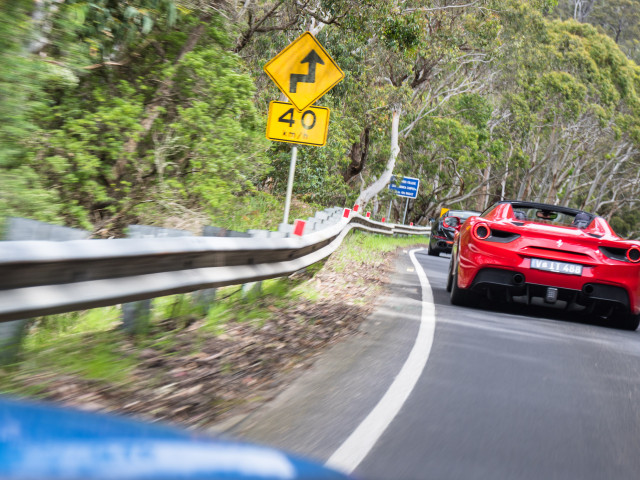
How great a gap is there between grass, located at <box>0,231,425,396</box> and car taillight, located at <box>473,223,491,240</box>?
1960 millimetres

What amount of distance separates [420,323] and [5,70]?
4.64m

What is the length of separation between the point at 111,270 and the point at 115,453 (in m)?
2.86

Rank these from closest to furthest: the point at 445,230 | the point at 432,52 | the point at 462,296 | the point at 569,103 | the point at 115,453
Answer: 1. the point at 115,453
2. the point at 462,296
3. the point at 445,230
4. the point at 432,52
5. the point at 569,103

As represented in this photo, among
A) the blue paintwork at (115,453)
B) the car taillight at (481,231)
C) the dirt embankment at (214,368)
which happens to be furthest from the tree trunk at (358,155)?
the blue paintwork at (115,453)

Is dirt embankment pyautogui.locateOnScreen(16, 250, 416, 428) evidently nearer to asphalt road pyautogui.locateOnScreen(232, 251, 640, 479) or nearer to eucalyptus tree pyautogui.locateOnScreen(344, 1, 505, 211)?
asphalt road pyautogui.locateOnScreen(232, 251, 640, 479)

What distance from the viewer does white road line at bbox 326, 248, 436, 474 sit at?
4.01m

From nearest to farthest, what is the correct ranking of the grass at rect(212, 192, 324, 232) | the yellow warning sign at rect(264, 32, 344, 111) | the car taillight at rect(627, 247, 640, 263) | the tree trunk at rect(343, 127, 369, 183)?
the car taillight at rect(627, 247, 640, 263) → the yellow warning sign at rect(264, 32, 344, 111) → the grass at rect(212, 192, 324, 232) → the tree trunk at rect(343, 127, 369, 183)

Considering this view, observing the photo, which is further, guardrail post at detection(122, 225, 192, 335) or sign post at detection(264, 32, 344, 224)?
sign post at detection(264, 32, 344, 224)

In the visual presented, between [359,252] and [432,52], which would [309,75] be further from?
[432,52]

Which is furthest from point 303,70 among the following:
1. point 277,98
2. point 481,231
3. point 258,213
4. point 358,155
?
point 358,155

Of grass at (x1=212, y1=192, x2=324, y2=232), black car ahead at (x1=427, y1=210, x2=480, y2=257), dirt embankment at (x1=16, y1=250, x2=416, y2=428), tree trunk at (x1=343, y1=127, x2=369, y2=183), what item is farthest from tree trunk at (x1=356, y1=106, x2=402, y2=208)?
dirt embankment at (x1=16, y1=250, x2=416, y2=428)

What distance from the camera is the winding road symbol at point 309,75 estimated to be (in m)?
11.1

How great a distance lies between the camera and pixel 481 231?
9.58m

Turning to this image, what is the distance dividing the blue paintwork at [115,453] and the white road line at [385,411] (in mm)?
2105
